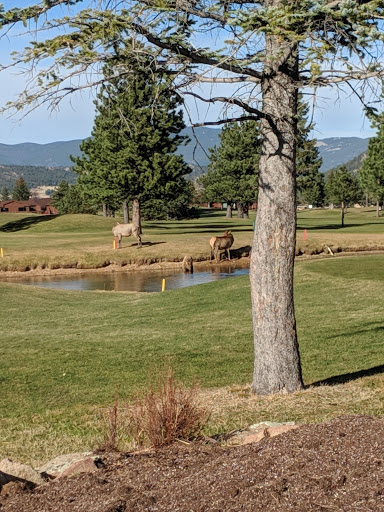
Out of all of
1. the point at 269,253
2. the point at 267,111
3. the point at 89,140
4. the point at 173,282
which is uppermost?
the point at 89,140

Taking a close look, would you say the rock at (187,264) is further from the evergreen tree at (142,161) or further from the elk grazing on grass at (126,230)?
the evergreen tree at (142,161)

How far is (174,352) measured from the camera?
14477mm

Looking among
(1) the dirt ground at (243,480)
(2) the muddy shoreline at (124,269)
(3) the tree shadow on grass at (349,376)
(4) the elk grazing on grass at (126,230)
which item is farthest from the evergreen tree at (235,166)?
(1) the dirt ground at (243,480)

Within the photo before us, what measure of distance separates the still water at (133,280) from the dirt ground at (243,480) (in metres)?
25.5

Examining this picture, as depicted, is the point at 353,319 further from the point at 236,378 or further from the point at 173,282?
the point at 173,282

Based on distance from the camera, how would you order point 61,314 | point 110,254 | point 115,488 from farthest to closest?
point 110,254 → point 61,314 → point 115,488

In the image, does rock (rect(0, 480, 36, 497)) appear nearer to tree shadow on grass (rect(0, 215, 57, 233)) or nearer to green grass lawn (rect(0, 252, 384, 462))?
green grass lawn (rect(0, 252, 384, 462))

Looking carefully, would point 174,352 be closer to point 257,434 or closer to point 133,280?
point 257,434

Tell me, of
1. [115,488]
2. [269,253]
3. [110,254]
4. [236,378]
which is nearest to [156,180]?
[110,254]

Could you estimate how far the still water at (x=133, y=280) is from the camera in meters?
32.1

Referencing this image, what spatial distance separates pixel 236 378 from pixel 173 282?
2142 cm

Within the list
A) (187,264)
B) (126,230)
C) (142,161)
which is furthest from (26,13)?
(142,161)

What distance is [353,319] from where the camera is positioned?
55.4 ft

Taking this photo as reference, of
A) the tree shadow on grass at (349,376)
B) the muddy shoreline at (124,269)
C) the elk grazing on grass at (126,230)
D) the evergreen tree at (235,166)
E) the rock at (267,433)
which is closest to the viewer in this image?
the rock at (267,433)
